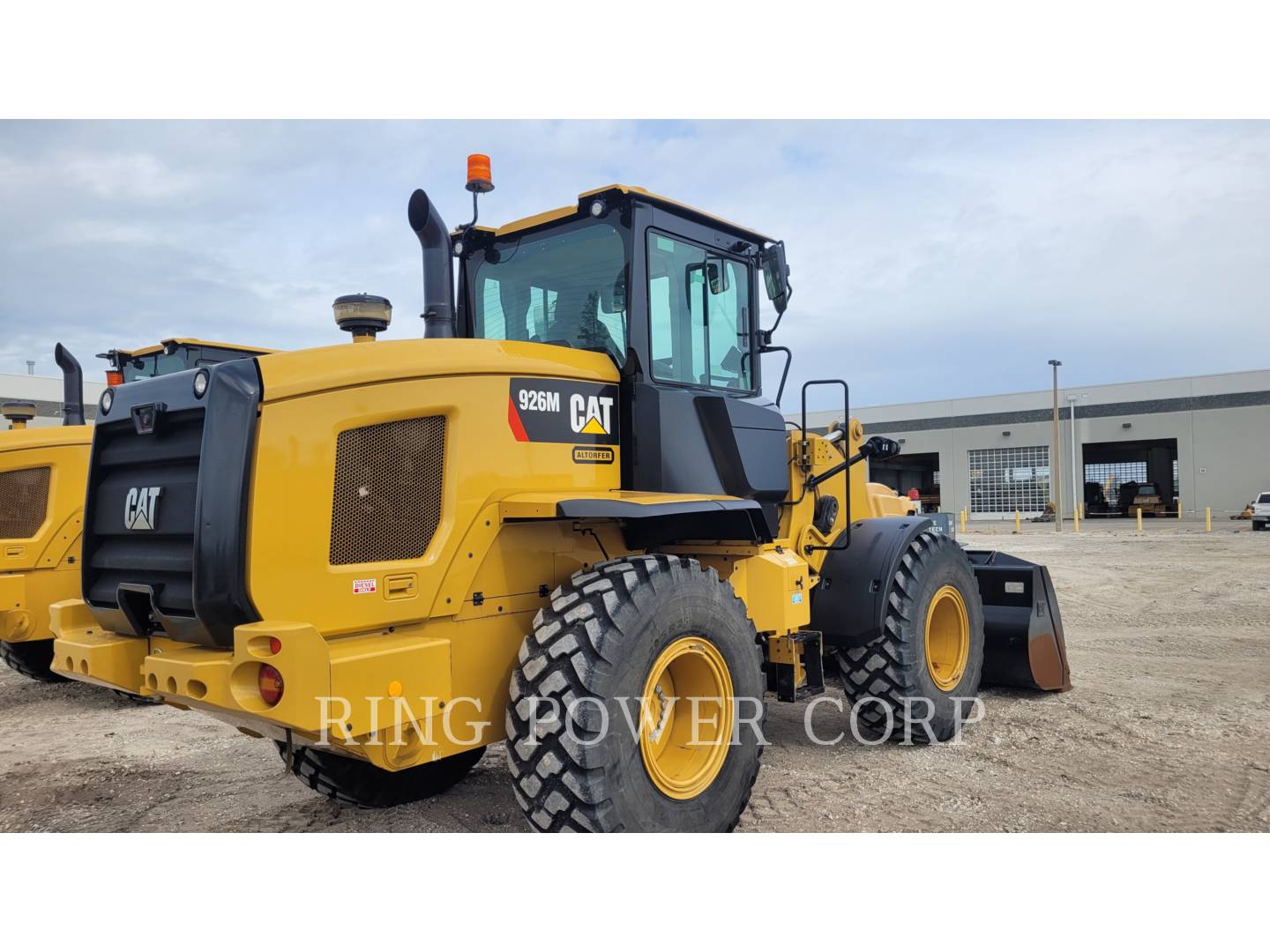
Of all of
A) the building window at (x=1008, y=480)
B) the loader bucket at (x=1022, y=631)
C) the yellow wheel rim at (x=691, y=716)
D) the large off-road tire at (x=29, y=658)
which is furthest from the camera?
the building window at (x=1008, y=480)

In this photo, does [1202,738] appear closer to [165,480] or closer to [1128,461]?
[165,480]

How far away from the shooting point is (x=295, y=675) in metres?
2.83

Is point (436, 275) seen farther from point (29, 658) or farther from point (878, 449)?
point (29, 658)

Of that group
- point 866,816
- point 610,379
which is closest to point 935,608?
point 866,816

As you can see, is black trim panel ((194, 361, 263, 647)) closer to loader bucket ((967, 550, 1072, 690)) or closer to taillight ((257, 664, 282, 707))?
taillight ((257, 664, 282, 707))

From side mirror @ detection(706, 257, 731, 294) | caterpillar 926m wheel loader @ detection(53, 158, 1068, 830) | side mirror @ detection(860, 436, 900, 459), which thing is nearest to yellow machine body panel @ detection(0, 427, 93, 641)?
caterpillar 926m wheel loader @ detection(53, 158, 1068, 830)

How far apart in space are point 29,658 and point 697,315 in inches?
261

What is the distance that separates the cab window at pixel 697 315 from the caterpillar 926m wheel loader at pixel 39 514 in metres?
4.14

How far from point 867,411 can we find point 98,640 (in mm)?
48492

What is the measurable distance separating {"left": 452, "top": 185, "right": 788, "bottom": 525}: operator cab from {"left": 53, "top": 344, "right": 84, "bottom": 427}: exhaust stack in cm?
443

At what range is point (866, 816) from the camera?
14.1ft


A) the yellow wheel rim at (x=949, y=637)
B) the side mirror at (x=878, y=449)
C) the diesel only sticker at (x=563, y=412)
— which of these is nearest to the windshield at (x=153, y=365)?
the diesel only sticker at (x=563, y=412)

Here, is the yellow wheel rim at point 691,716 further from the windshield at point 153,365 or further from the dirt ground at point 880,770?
the windshield at point 153,365

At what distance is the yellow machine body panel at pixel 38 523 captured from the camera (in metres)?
7.00
